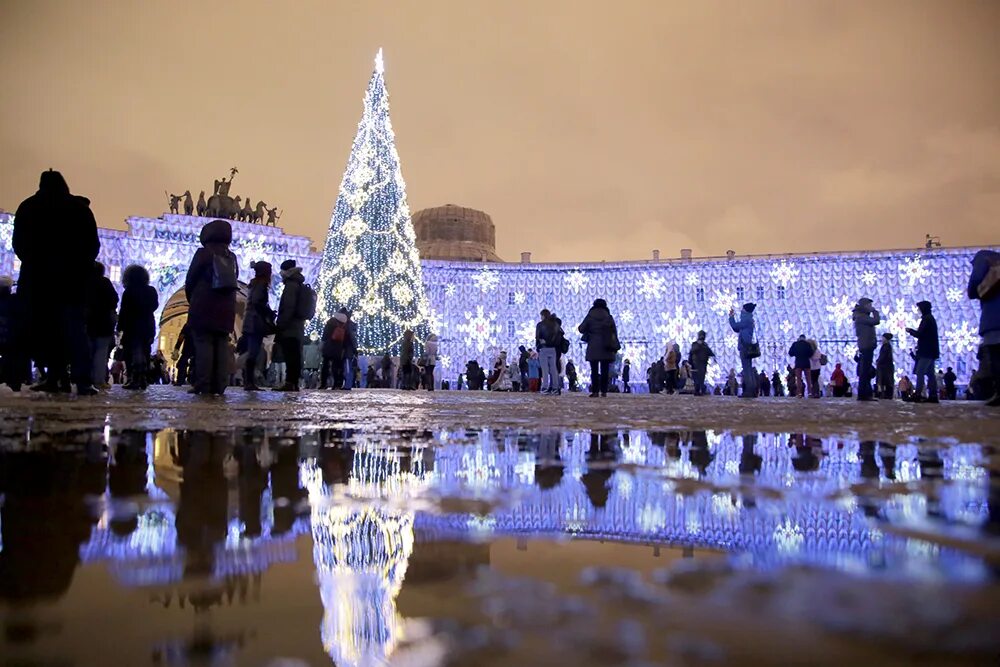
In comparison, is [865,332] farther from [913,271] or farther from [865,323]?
[913,271]

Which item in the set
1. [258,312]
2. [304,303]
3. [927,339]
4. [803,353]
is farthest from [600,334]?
[803,353]

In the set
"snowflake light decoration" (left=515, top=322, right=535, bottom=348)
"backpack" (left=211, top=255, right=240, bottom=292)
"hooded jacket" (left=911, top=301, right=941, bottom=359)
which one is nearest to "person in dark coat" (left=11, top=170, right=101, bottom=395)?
"backpack" (left=211, top=255, right=240, bottom=292)

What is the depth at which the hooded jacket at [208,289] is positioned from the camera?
615 cm

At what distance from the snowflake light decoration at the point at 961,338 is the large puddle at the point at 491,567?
38.0m

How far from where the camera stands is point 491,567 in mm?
737

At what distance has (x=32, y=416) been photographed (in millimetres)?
3605

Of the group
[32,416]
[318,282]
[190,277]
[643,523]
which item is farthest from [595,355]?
[318,282]

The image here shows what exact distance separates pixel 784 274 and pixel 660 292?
586 centimetres

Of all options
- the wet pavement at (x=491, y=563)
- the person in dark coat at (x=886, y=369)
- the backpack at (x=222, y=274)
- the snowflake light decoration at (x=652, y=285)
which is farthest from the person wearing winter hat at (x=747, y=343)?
the snowflake light decoration at (x=652, y=285)

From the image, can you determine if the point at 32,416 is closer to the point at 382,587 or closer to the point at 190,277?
the point at 190,277

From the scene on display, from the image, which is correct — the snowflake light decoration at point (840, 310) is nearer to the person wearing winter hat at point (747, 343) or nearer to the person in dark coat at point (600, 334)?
the person wearing winter hat at point (747, 343)

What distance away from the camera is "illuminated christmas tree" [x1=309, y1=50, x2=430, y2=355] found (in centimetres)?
2138

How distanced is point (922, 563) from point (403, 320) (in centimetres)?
2100

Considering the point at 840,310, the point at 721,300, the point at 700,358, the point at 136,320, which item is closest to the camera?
the point at 136,320
